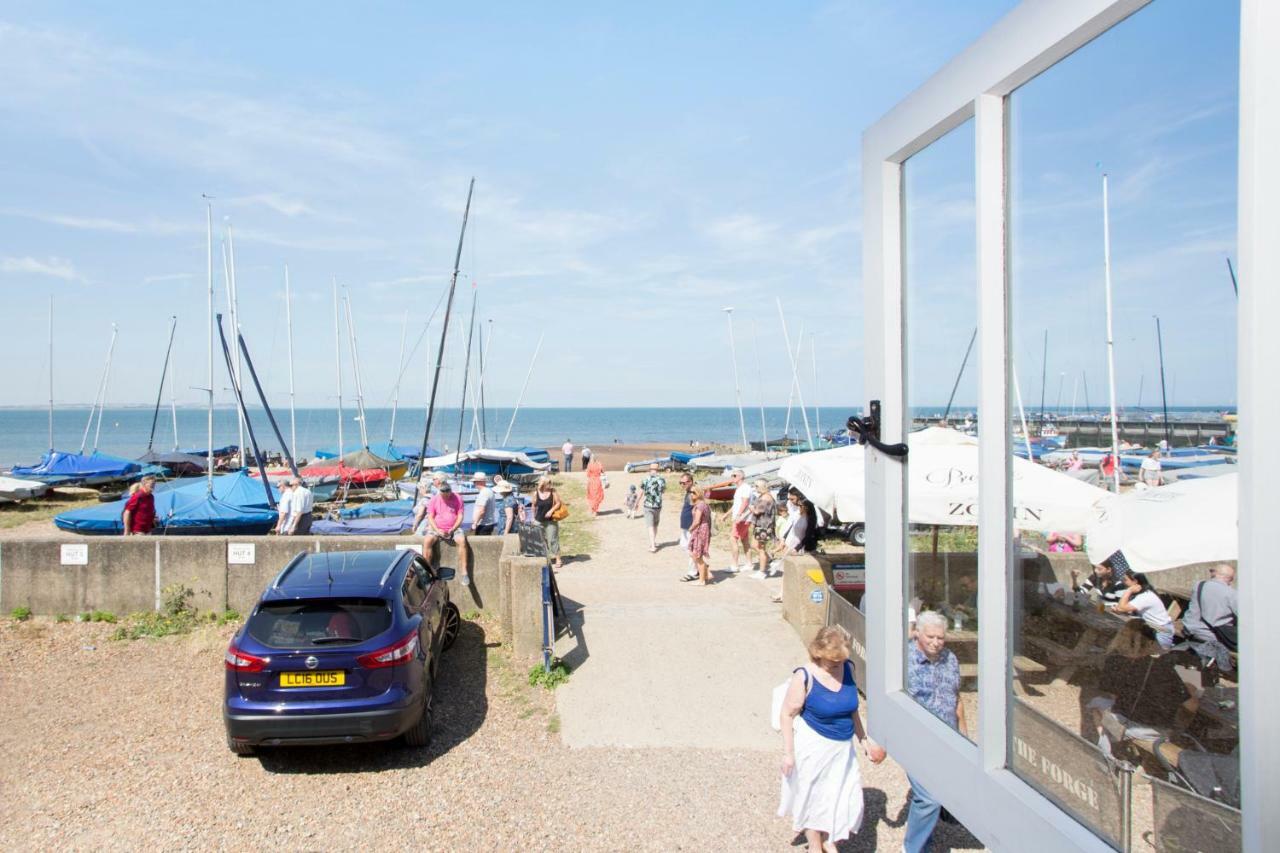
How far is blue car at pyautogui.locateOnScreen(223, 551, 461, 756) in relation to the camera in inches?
277

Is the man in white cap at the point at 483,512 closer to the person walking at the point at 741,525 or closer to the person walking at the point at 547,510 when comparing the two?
the person walking at the point at 547,510

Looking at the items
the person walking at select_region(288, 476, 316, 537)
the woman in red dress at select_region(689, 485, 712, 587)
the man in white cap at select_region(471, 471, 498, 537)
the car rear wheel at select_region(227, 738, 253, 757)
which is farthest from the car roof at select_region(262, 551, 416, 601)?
the person walking at select_region(288, 476, 316, 537)

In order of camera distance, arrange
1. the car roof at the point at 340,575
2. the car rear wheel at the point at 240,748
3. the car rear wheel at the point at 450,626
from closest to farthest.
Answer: the car rear wheel at the point at 240,748, the car roof at the point at 340,575, the car rear wheel at the point at 450,626

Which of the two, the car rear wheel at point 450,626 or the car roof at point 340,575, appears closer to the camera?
the car roof at point 340,575

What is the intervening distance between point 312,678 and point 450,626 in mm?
3704

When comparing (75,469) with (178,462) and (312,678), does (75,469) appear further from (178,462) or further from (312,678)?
(312,678)

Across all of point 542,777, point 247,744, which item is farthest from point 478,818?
point 247,744

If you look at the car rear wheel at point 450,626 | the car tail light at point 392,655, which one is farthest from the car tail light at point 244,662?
the car rear wheel at point 450,626

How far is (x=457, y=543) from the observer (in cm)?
1224

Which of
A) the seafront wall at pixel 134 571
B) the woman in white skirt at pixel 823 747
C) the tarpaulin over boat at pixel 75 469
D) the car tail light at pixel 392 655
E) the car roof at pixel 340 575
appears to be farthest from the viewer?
the tarpaulin over boat at pixel 75 469

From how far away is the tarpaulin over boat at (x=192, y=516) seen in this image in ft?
54.0

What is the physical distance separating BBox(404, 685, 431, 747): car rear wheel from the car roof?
1.08 meters

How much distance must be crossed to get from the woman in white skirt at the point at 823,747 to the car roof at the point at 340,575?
4030 millimetres

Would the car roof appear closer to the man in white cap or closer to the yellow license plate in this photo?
the yellow license plate
